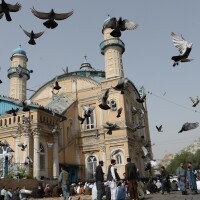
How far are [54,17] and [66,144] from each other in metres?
23.6

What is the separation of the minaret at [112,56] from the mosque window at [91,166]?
28.5 ft

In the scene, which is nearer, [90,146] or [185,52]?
[185,52]

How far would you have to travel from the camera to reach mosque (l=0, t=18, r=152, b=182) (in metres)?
24.9

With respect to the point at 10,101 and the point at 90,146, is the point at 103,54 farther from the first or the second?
the point at 10,101

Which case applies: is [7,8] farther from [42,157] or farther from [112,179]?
[42,157]

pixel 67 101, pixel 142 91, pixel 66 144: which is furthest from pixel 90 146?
pixel 142 91

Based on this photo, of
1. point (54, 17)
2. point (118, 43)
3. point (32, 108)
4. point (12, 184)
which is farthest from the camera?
point (118, 43)

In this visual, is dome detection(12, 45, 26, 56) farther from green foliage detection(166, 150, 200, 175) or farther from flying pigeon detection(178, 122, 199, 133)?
green foliage detection(166, 150, 200, 175)

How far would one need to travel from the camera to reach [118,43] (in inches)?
1332

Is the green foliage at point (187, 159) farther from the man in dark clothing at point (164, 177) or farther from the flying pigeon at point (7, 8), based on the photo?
the flying pigeon at point (7, 8)

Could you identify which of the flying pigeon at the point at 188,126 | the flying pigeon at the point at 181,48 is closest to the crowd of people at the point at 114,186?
the flying pigeon at the point at 188,126

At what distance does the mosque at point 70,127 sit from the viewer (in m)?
24.9

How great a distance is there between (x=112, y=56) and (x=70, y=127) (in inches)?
343

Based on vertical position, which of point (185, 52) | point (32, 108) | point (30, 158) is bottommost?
point (30, 158)
